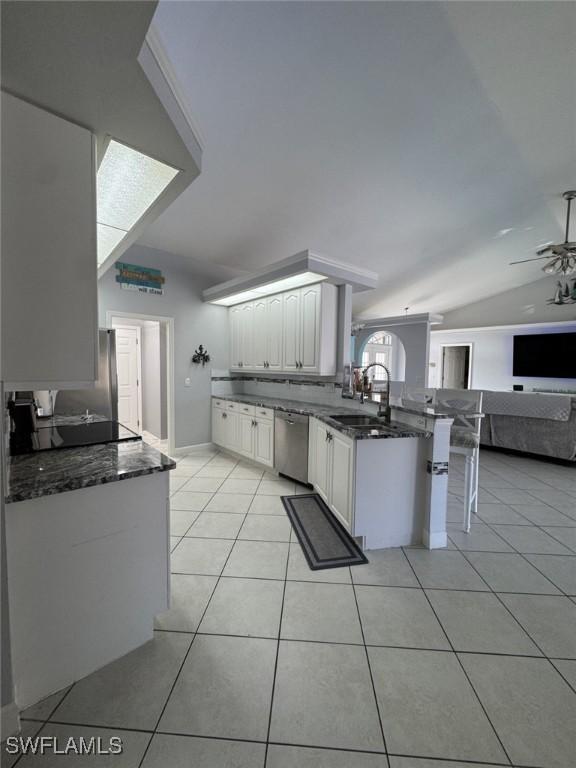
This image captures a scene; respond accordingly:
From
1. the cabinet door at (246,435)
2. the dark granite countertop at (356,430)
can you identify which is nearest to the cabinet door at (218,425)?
the cabinet door at (246,435)

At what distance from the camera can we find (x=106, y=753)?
3.55 feet

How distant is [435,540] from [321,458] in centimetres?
111

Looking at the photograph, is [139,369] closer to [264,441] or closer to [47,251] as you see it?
[264,441]

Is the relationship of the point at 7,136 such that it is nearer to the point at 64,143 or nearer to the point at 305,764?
the point at 64,143

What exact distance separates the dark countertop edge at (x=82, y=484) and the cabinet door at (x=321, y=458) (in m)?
1.65

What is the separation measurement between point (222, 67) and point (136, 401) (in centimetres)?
535

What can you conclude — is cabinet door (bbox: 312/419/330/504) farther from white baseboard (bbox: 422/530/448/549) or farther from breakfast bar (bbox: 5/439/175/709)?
breakfast bar (bbox: 5/439/175/709)

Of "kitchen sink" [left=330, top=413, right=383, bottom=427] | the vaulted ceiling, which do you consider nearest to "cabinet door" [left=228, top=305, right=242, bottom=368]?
the vaulted ceiling

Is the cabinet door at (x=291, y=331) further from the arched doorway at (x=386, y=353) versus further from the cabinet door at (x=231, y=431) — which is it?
the arched doorway at (x=386, y=353)

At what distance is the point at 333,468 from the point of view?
267 cm

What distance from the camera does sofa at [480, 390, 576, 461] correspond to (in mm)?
4234

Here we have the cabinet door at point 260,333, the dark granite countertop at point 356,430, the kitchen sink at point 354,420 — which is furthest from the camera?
the cabinet door at point 260,333

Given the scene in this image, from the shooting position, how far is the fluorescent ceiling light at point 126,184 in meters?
1.50

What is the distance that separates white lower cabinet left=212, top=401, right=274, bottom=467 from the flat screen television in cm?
717
